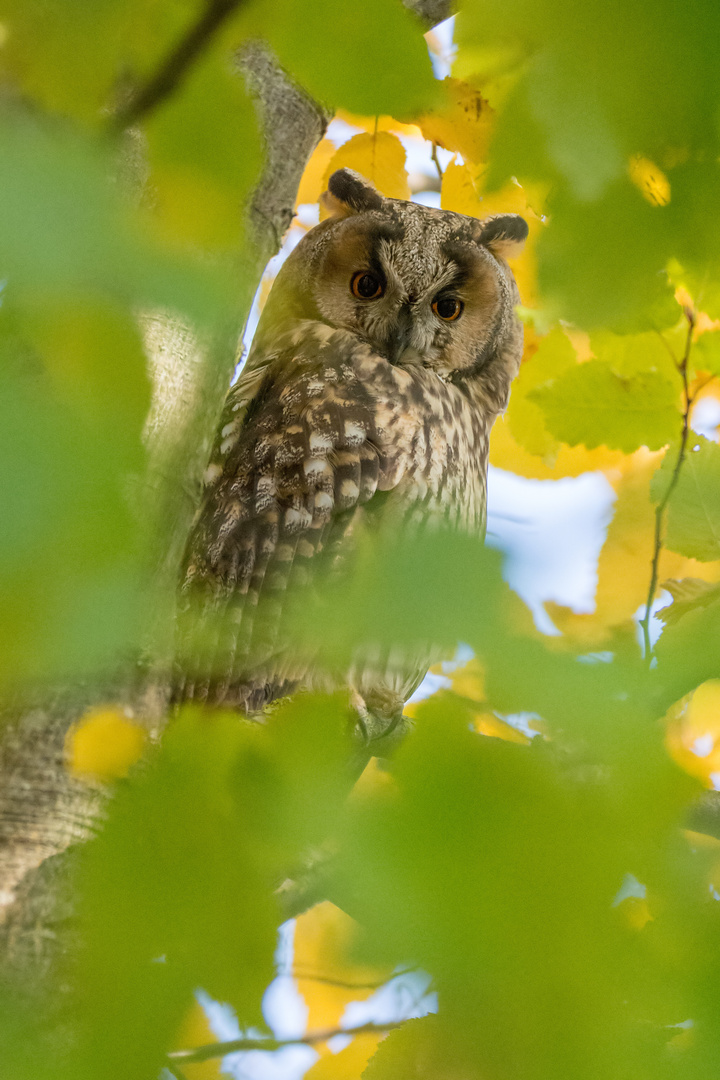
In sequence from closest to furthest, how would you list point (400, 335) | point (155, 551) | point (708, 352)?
point (155, 551)
point (708, 352)
point (400, 335)

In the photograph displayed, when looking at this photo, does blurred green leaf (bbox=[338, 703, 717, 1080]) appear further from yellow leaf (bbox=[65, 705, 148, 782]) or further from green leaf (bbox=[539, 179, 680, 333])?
green leaf (bbox=[539, 179, 680, 333])

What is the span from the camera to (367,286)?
2008 mm

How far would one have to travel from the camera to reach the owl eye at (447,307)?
2.04m

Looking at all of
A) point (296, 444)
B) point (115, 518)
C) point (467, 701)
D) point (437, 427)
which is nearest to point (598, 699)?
point (467, 701)

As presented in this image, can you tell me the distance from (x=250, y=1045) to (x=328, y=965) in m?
0.06

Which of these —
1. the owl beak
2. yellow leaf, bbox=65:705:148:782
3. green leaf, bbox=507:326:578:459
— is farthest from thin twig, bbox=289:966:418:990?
the owl beak

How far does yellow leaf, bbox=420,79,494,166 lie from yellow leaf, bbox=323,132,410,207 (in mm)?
337

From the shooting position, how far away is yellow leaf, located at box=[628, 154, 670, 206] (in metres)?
0.45

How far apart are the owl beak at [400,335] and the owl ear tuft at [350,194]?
0.23m

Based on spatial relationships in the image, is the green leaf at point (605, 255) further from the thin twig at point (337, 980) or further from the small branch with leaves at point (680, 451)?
the thin twig at point (337, 980)

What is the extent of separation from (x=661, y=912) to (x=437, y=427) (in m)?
1.56

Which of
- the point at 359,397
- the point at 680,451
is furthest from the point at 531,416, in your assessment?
the point at 680,451

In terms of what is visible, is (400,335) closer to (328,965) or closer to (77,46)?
(77,46)

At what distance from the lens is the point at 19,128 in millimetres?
323
